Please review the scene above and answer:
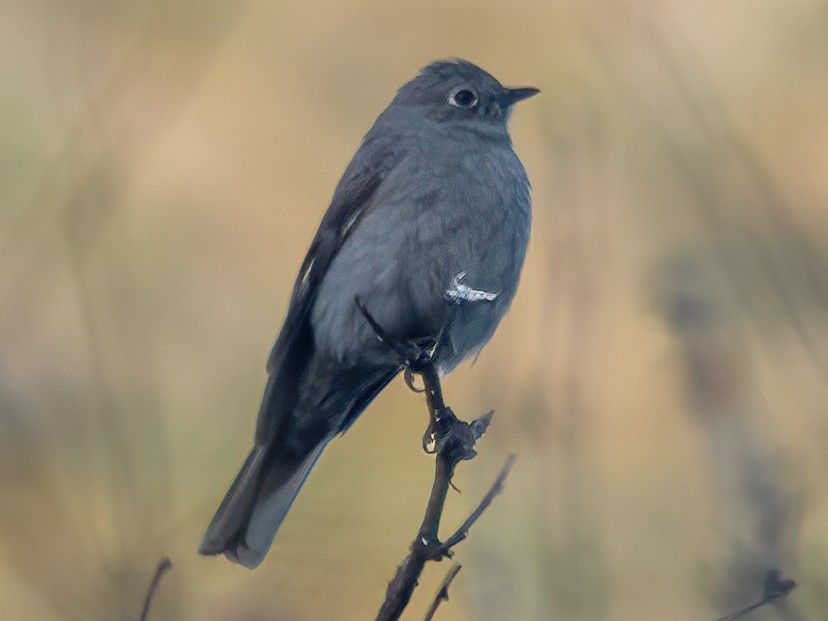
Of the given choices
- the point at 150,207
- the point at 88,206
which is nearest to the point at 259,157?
the point at 150,207

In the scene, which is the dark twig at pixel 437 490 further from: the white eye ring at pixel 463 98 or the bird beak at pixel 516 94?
the bird beak at pixel 516 94

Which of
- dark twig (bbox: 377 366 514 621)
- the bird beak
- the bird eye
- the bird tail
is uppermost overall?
the bird beak

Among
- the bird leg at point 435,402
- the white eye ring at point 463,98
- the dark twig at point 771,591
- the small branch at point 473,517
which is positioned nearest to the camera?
the dark twig at point 771,591

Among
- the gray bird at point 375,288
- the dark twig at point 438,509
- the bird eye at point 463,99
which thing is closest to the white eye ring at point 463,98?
the bird eye at point 463,99

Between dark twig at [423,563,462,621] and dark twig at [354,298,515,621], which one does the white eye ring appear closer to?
dark twig at [354,298,515,621]

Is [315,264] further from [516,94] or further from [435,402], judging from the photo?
[435,402]

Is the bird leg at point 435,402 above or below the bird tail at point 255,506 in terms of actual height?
above

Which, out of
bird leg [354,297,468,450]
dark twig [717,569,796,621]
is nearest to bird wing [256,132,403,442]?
bird leg [354,297,468,450]

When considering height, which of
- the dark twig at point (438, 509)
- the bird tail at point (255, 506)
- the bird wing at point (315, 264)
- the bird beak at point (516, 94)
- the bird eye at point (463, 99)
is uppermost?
the bird beak at point (516, 94)
